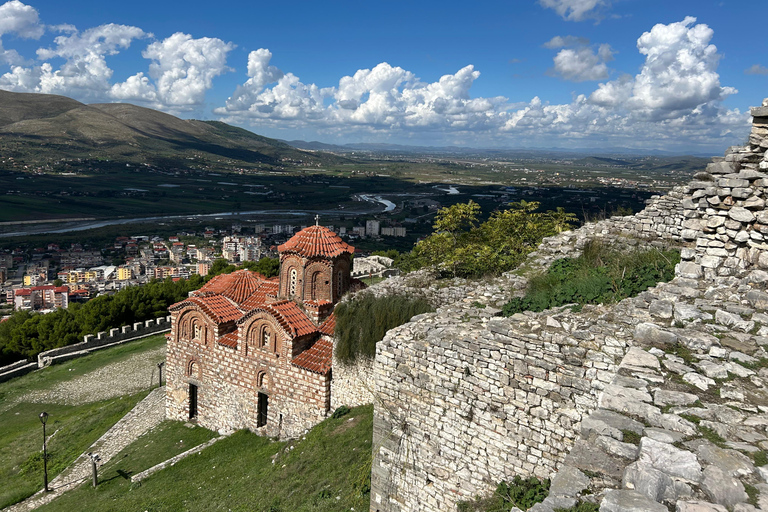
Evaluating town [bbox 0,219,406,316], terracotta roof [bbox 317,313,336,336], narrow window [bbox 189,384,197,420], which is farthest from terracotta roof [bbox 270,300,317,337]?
town [bbox 0,219,406,316]

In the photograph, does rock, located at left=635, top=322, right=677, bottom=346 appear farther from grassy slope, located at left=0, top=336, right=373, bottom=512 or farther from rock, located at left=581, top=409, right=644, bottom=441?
grassy slope, located at left=0, top=336, right=373, bottom=512

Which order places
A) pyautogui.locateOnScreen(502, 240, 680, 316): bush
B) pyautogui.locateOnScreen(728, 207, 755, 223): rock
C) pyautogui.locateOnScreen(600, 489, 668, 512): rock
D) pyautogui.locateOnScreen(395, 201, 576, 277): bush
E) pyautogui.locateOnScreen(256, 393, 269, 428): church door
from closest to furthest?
pyautogui.locateOnScreen(600, 489, 668, 512): rock < pyautogui.locateOnScreen(728, 207, 755, 223): rock < pyautogui.locateOnScreen(502, 240, 680, 316): bush < pyautogui.locateOnScreen(395, 201, 576, 277): bush < pyautogui.locateOnScreen(256, 393, 269, 428): church door

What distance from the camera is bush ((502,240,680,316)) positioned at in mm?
6330

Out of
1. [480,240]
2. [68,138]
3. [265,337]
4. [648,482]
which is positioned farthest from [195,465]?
[68,138]

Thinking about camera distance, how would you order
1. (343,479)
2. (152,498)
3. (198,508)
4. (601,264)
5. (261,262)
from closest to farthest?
(601,264) < (343,479) < (198,508) < (152,498) < (261,262)

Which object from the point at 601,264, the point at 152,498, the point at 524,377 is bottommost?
the point at 152,498

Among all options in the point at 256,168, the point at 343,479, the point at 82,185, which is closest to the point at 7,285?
the point at 343,479

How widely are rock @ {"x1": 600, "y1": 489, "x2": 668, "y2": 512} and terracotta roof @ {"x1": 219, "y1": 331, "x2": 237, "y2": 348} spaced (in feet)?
43.8

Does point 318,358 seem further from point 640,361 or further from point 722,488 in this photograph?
point 722,488

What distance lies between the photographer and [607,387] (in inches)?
138

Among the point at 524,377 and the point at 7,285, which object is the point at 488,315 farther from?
the point at 7,285

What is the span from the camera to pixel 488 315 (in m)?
6.52

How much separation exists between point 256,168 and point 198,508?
7744 inches

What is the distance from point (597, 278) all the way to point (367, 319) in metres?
5.84
